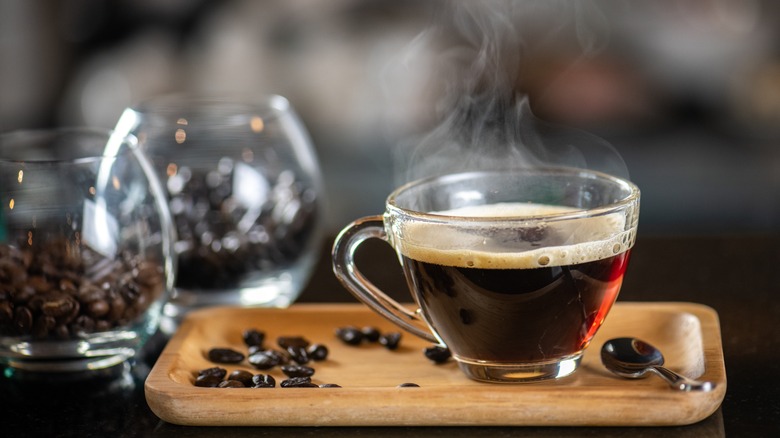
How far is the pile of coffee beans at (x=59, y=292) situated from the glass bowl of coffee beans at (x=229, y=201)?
9.6 inches

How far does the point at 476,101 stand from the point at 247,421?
7.02 ft

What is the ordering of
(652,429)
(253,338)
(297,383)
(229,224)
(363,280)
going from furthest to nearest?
1. (229,224)
2. (253,338)
3. (363,280)
4. (297,383)
5. (652,429)

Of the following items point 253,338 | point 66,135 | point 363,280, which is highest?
point 66,135

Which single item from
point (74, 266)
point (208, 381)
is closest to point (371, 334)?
point (208, 381)

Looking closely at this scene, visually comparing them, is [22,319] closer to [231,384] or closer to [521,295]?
[231,384]

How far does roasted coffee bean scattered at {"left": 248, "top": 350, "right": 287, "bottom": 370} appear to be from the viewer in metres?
1.12


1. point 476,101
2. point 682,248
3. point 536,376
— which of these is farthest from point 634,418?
point 476,101

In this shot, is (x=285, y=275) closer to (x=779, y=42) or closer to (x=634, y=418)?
(x=634, y=418)

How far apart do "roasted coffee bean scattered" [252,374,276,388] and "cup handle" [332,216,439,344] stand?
0.13 metres

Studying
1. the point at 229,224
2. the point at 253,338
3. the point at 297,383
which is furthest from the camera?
the point at 229,224

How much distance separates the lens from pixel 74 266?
109cm

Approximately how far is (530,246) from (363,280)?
0.73 feet

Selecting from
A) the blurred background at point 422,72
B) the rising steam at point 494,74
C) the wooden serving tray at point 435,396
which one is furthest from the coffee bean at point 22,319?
the blurred background at point 422,72

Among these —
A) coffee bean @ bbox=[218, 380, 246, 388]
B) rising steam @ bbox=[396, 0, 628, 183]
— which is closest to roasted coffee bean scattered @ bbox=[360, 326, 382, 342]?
coffee bean @ bbox=[218, 380, 246, 388]
